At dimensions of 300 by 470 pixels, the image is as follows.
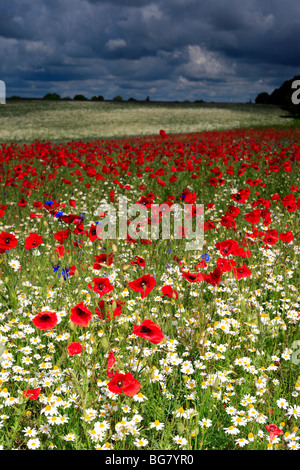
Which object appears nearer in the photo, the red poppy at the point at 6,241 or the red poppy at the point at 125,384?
the red poppy at the point at 125,384

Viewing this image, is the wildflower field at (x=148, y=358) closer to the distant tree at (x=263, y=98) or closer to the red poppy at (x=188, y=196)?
the red poppy at (x=188, y=196)

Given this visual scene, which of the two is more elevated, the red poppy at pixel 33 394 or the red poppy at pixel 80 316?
the red poppy at pixel 80 316

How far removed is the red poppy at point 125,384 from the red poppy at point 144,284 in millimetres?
493

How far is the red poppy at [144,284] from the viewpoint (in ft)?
7.37

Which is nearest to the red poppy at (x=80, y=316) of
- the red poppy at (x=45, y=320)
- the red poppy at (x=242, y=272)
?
the red poppy at (x=45, y=320)

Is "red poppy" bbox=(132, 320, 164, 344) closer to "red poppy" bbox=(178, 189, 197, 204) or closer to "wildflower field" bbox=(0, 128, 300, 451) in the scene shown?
"wildflower field" bbox=(0, 128, 300, 451)

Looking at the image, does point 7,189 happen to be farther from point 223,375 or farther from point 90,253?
point 223,375

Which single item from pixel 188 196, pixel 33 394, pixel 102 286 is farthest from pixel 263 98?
pixel 33 394

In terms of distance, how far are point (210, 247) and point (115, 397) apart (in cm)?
321

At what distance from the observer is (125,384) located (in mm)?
2008

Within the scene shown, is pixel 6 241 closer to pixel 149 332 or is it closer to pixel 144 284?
pixel 144 284

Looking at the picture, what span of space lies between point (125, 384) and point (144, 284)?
1.99 ft

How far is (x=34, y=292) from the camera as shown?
3.69 metres
